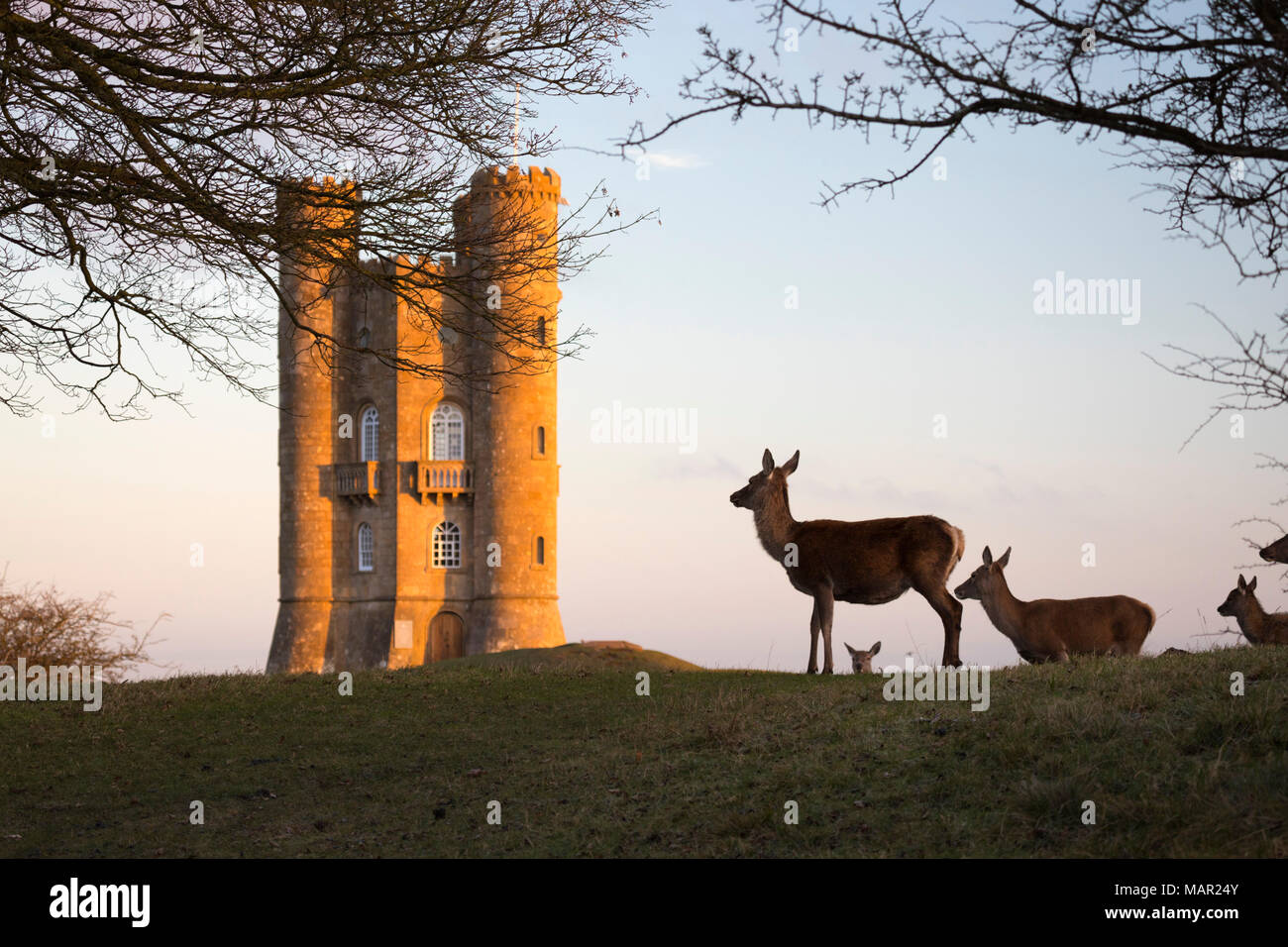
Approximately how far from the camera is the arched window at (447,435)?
139 feet

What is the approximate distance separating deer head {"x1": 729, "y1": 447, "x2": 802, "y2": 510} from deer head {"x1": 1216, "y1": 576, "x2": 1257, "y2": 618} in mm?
5356

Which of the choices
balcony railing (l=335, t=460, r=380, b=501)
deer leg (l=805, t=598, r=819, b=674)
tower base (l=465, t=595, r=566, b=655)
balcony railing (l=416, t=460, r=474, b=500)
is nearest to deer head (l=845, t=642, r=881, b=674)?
deer leg (l=805, t=598, r=819, b=674)

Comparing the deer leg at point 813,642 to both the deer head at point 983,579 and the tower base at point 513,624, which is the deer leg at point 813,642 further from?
the tower base at point 513,624

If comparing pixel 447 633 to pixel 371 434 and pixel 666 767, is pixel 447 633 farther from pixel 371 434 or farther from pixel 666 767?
pixel 666 767

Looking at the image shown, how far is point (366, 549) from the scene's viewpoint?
4297 cm

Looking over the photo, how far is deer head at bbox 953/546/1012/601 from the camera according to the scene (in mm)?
14602

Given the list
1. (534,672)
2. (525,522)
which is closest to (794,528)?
(534,672)

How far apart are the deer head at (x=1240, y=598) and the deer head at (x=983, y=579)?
115 inches

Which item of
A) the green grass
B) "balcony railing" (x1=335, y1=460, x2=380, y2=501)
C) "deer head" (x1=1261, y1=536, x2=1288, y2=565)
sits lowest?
the green grass

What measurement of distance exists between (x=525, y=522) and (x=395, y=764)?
1133 inches

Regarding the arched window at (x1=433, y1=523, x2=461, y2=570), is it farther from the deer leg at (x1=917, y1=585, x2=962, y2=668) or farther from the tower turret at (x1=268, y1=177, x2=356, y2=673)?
the deer leg at (x1=917, y1=585, x2=962, y2=668)

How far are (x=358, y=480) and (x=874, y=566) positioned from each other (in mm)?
30166
